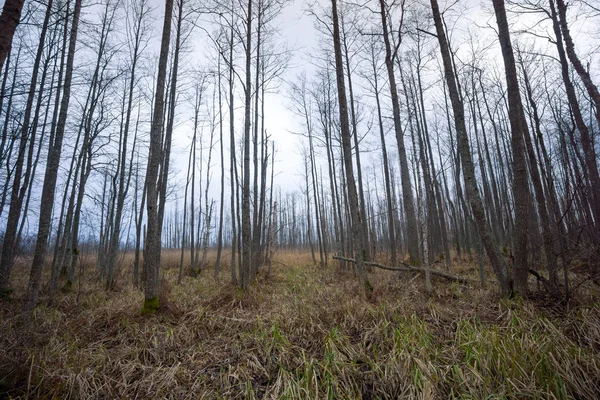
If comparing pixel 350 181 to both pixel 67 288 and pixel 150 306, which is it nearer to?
pixel 150 306

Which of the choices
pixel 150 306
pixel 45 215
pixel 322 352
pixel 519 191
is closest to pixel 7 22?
pixel 45 215

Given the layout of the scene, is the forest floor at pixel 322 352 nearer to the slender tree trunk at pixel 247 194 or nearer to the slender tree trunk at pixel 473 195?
the slender tree trunk at pixel 473 195

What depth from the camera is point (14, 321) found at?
4.15 m

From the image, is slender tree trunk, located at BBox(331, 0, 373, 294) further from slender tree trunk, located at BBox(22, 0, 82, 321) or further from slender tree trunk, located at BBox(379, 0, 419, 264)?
slender tree trunk, located at BBox(22, 0, 82, 321)

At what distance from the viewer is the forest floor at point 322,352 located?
2.33m

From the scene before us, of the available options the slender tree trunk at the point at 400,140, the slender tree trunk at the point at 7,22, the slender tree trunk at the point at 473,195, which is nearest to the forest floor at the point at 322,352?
the slender tree trunk at the point at 473,195

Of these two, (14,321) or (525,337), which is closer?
(525,337)

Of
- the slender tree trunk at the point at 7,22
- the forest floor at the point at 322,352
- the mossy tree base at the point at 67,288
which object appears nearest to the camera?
the slender tree trunk at the point at 7,22

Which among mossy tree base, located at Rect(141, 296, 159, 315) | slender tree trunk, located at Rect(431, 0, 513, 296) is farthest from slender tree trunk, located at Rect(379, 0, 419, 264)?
mossy tree base, located at Rect(141, 296, 159, 315)

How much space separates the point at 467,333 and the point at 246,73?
745 centimetres

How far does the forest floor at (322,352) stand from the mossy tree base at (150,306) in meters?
0.11

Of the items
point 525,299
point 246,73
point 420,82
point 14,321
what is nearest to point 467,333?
point 525,299

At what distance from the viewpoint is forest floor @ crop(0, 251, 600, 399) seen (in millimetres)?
2334

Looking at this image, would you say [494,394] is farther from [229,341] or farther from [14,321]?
[14,321]
